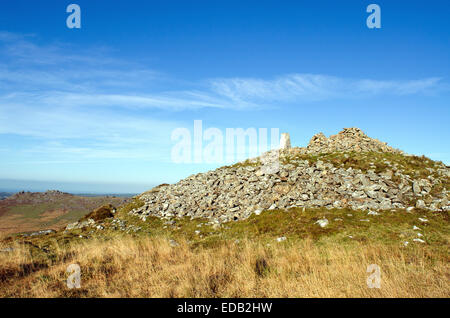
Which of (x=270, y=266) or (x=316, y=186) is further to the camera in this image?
(x=316, y=186)

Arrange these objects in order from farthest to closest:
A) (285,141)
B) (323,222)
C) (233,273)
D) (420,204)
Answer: (285,141), (420,204), (323,222), (233,273)

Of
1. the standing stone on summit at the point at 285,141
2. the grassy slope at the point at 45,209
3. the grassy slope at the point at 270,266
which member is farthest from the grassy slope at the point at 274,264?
the grassy slope at the point at 45,209

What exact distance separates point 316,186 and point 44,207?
197 ft

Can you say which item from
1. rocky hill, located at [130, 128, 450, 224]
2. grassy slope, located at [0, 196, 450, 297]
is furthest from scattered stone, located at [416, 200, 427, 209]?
grassy slope, located at [0, 196, 450, 297]

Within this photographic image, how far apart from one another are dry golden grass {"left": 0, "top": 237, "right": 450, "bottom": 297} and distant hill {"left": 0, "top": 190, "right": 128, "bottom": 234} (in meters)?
36.6

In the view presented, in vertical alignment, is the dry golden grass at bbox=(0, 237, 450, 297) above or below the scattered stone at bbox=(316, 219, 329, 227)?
below

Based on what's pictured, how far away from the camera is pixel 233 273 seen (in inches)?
331

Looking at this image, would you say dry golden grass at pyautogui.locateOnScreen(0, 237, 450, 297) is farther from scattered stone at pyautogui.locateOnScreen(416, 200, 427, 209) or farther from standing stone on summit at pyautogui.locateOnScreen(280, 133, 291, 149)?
standing stone on summit at pyautogui.locateOnScreen(280, 133, 291, 149)

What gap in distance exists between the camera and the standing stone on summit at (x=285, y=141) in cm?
3253

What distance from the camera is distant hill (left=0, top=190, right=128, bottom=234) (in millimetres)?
47281

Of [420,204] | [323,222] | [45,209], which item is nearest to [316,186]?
[323,222]

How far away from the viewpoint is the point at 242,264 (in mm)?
9133

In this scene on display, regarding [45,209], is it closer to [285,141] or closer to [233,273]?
[285,141]
